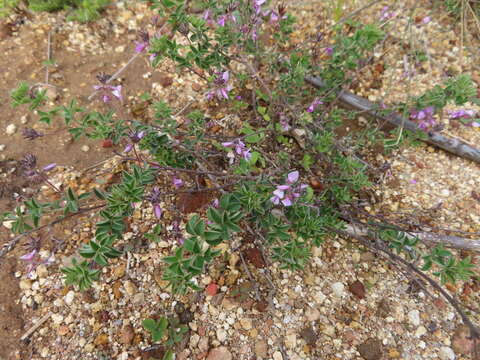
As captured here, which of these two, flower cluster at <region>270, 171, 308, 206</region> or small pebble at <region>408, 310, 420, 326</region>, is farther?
small pebble at <region>408, 310, 420, 326</region>

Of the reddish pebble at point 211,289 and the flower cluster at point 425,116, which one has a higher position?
the flower cluster at point 425,116

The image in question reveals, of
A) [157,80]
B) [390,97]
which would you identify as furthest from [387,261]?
[157,80]

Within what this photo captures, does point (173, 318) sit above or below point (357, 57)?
below

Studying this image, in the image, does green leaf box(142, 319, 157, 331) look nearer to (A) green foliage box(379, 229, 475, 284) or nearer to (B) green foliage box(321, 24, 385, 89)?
(A) green foliage box(379, 229, 475, 284)

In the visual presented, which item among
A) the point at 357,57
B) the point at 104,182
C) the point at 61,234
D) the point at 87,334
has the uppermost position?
the point at 357,57

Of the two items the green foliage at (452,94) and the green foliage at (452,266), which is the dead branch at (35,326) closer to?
the green foliage at (452,266)

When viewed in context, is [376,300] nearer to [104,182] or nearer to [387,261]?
[387,261]

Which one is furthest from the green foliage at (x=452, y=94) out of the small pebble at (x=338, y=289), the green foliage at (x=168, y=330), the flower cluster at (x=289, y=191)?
the green foliage at (x=168, y=330)

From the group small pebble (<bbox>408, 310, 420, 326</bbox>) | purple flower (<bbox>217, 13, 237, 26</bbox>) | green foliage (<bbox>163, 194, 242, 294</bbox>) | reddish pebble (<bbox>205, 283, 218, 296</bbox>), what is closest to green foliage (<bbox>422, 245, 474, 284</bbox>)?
small pebble (<bbox>408, 310, 420, 326</bbox>)
